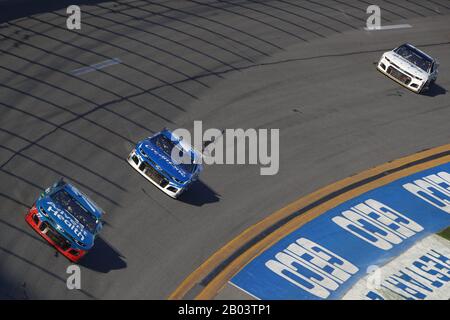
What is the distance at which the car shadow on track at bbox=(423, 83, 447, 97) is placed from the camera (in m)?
30.7

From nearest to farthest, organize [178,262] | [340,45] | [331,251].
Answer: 1. [178,262]
2. [331,251]
3. [340,45]

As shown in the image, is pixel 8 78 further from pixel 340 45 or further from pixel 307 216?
pixel 340 45

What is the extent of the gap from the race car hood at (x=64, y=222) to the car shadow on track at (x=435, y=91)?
17.4 metres

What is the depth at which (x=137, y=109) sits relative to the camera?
84.8ft

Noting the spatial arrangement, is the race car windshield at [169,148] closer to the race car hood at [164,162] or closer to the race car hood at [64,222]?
the race car hood at [164,162]

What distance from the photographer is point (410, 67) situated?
99.2 ft

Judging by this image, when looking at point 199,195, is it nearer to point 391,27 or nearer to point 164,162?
point 164,162

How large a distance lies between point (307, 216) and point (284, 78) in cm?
813

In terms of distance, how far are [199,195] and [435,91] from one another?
1354 cm

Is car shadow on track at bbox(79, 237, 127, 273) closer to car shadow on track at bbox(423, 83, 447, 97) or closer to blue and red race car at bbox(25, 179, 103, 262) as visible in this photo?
blue and red race car at bbox(25, 179, 103, 262)

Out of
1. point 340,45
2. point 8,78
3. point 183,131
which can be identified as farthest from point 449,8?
point 8,78

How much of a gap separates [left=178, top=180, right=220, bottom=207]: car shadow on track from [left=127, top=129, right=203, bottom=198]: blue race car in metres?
0.50
